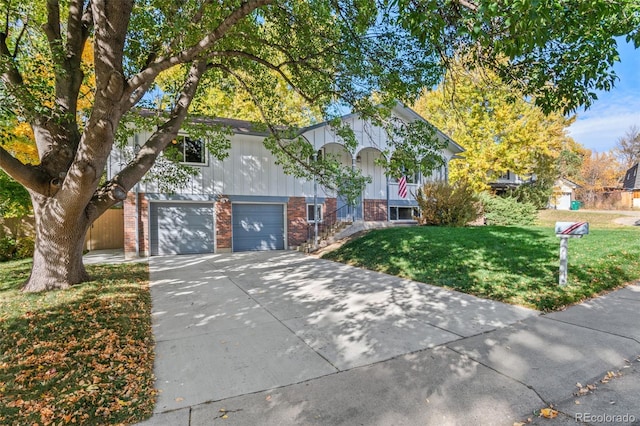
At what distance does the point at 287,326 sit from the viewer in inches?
177

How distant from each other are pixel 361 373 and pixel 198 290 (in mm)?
4643

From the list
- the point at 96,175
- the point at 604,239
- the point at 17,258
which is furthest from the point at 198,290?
the point at 604,239

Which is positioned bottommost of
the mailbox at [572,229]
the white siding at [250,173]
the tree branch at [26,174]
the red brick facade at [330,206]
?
the mailbox at [572,229]

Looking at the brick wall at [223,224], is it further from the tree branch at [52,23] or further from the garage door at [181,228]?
the tree branch at [52,23]

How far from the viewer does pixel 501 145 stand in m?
18.5

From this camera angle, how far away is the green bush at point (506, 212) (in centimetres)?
1902

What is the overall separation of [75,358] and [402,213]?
1563cm

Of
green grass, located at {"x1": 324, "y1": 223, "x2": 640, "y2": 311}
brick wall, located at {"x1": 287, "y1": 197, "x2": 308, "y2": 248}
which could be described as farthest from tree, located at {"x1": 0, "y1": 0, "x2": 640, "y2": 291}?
brick wall, located at {"x1": 287, "y1": 197, "x2": 308, "y2": 248}

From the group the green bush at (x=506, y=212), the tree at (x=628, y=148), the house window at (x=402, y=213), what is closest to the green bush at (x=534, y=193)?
the green bush at (x=506, y=212)

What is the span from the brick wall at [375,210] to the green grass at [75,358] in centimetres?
1151

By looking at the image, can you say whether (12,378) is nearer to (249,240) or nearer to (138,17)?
(138,17)

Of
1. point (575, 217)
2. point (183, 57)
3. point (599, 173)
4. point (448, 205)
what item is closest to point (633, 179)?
point (599, 173)

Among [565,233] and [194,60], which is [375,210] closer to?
[565,233]

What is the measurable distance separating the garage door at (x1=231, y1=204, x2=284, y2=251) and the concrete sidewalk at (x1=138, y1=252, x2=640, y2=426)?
765 centimetres
